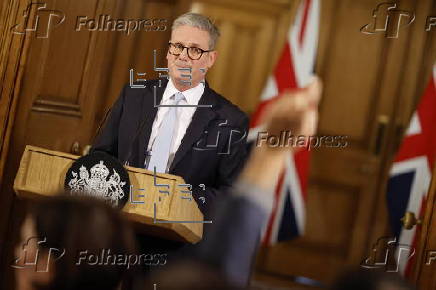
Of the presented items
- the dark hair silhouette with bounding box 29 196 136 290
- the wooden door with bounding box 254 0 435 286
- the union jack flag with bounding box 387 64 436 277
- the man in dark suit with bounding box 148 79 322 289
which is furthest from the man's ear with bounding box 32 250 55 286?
the wooden door with bounding box 254 0 435 286

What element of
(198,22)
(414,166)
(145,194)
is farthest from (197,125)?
(414,166)

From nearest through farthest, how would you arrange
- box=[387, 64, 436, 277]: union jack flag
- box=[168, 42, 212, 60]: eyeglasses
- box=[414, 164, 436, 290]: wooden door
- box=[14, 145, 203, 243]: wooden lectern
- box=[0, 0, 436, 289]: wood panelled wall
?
box=[14, 145, 203, 243]: wooden lectern, box=[168, 42, 212, 60]: eyeglasses, box=[414, 164, 436, 290]: wooden door, box=[387, 64, 436, 277]: union jack flag, box=[0, 0, 436, 289]: wood panelled wall

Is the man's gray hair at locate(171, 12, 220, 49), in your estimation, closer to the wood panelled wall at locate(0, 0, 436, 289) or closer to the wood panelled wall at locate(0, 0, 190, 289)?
the wood panelled wall at locate(0, 0, 190, 289)

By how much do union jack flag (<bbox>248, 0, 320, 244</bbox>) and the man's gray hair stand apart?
2091 millimetres

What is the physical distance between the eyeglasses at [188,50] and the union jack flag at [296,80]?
2.14 m

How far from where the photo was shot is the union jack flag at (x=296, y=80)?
4.84 meters

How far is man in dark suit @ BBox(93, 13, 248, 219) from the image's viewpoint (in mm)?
2650

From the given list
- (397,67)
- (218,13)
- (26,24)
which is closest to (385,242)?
(397,67)

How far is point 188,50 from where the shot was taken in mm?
2629

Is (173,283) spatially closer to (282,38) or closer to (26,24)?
(26,24)

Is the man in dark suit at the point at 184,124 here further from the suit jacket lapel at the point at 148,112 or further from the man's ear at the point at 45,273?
the man's ear at the point at 45,273

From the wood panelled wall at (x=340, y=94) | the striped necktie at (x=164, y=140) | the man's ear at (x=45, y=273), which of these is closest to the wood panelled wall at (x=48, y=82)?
the wood panelled wall at (x=340, y=94)

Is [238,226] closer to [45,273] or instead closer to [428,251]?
[45,273]

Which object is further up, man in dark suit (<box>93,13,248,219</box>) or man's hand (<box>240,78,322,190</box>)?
man in dark suit (<box>93,13,248,219</box>)
